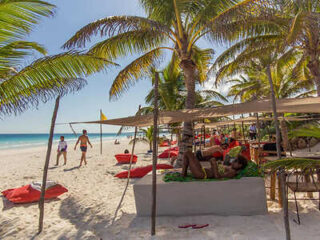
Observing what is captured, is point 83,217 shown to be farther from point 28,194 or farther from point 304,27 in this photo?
point 304,27

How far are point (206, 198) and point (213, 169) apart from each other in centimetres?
49

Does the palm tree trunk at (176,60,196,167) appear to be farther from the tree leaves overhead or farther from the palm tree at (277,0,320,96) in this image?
the palm tree at (277,0,320,96)

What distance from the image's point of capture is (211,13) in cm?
566

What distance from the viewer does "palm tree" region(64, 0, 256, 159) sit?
17.4ft

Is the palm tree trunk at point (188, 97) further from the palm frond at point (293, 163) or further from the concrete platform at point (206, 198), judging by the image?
the palm frond at point (293, 163)

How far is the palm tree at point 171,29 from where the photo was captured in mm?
5316

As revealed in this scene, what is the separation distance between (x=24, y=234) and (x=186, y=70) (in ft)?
17.3

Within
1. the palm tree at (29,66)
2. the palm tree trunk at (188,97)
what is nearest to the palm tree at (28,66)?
the palm tree at (29,66)

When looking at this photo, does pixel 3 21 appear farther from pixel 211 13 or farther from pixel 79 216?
pixel 211 13

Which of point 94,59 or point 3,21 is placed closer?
point 3,21

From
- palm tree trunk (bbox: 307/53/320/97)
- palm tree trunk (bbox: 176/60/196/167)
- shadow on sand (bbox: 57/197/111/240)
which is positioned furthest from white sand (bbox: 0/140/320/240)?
palm tree trunk (bbox: 307/53/320/97)

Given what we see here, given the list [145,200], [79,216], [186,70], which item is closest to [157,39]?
[186,70]

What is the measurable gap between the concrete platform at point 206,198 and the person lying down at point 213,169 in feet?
0.65

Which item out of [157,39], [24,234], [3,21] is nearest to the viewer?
[3,21]
